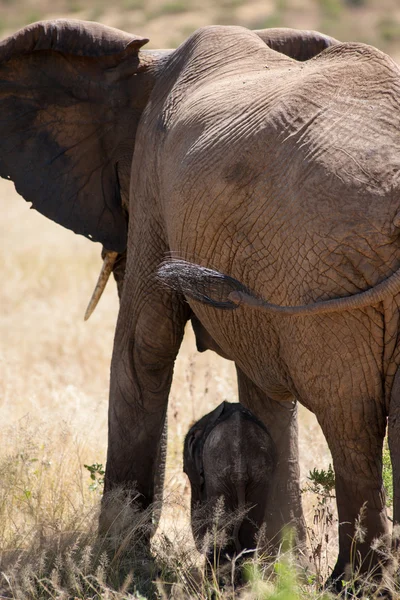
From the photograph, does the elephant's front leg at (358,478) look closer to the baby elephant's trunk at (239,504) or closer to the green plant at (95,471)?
the baby elephant's trunk at (239,504)

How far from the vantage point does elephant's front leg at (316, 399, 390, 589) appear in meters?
2.87

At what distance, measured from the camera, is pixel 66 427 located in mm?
5047

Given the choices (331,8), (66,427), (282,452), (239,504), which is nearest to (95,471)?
(66,427)

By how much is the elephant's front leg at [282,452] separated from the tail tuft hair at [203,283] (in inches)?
54.0

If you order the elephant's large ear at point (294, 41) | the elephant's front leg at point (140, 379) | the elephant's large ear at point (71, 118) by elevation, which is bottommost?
the elephant's front leg at point (140, 379)

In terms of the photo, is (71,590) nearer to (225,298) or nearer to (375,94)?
(225,298)

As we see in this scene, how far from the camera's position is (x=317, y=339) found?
9.36 ft

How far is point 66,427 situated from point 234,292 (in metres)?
2.40

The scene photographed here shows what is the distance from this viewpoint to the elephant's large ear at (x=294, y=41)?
14.7ft

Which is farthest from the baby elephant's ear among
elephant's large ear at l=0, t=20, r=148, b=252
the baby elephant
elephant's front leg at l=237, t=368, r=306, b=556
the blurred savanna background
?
elephant's large ear at l=0, t=20, r=148, b=252

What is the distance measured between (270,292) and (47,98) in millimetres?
2014

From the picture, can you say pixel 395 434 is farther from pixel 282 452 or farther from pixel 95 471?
pixel 95 471

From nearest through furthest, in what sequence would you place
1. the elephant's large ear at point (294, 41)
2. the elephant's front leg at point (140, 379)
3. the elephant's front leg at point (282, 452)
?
the elephant's front leg at point (140, 379) < the elephant's front leg at point (282, 452) < the elephant's large ear at point (294, 41)

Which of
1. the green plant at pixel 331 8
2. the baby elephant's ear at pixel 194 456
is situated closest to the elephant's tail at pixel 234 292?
the baby elephant's ear at pixel 194 456
